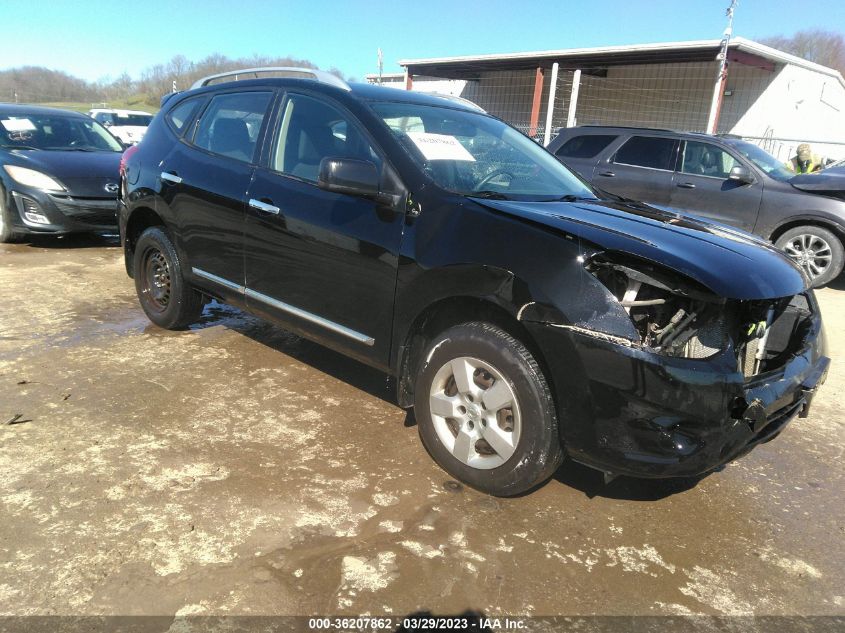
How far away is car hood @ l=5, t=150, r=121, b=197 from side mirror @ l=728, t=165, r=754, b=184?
7.35m

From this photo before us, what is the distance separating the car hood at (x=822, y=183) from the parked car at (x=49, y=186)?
8080 millimetres

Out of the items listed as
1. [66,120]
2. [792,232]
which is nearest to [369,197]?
[792,232]

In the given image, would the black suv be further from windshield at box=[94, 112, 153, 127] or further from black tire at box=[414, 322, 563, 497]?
windshield at box=[94, 112, 153, 127]

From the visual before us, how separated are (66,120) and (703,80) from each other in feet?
54.1

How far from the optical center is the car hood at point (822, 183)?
7.09 meters

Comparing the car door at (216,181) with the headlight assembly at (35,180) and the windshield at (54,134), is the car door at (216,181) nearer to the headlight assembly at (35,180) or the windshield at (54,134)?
the headlight assembly at (35,180)

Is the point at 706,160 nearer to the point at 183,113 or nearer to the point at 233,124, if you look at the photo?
the point at 233,124

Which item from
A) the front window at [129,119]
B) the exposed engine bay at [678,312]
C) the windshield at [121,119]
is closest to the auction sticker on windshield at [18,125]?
the exposed engine bay at [678,312]

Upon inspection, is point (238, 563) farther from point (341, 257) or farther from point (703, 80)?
point (703, 80)

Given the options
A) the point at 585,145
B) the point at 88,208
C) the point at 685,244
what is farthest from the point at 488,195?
the point at 585,145

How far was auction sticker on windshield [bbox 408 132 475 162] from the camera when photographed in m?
3.14

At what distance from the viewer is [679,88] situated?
18281 millimetres

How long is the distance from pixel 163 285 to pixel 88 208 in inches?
130

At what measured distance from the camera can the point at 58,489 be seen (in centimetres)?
266
